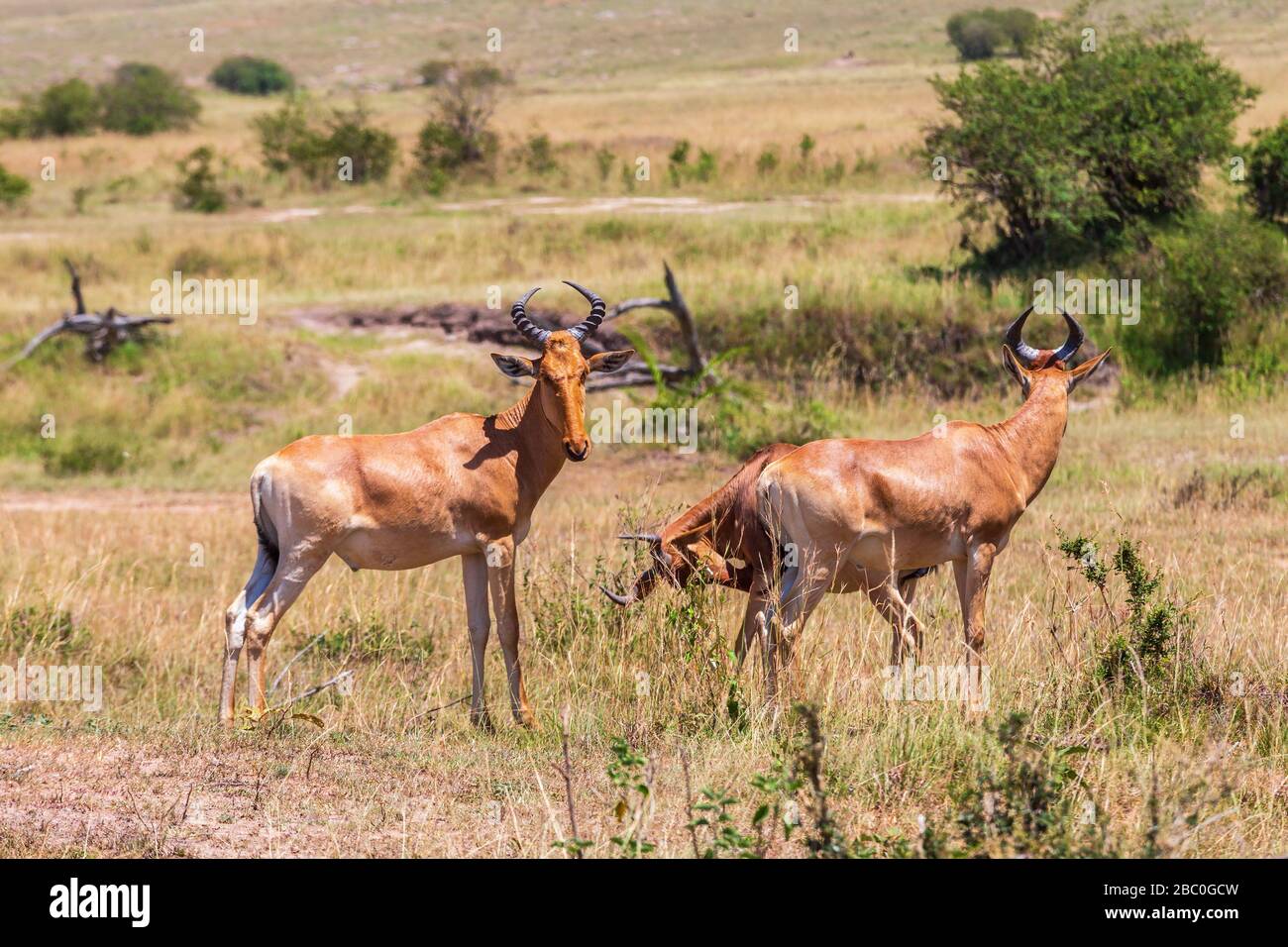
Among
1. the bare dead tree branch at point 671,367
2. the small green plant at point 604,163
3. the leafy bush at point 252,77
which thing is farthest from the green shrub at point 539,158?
the leafy bush at point 252,77

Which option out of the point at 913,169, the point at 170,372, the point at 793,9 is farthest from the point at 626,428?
the point at 793,9

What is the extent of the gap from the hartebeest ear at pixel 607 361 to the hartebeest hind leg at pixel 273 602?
74.6 inches

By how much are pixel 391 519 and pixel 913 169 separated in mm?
27439

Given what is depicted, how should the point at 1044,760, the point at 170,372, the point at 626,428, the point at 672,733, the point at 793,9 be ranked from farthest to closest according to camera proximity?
the point at 793,9 < the point at 170,372 < the point at 626,428 < the point at 672,733 < the point at 1044,760

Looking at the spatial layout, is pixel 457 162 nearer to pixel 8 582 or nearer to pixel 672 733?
pixel 8 582

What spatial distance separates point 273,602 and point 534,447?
5.65ft

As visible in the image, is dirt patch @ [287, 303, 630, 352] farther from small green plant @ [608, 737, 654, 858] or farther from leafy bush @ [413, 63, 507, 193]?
small green plant @ [608, 737, 654, 858]

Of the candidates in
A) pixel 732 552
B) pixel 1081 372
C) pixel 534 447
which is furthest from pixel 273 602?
pixel 1081 372

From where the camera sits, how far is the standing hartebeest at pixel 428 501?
8578mm

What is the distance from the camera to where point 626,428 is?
1914 cm

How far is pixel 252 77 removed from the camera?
80438mm

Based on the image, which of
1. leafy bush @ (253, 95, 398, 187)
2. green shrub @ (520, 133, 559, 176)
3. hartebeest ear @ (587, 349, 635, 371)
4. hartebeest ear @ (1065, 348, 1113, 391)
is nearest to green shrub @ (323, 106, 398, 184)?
leafy bush @ (253, 95, 398, 187)

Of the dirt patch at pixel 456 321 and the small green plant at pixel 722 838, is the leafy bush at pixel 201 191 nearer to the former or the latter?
the dirt patch at pixel 456 321

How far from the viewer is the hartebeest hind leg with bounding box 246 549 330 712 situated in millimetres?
8594
